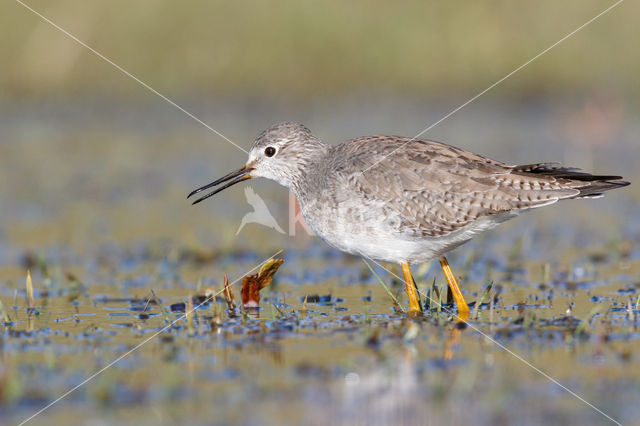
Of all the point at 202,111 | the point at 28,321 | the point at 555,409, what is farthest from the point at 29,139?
the point at 555,409

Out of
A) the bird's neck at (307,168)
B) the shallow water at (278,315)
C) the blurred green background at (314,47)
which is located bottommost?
the shallow water at (278,315)

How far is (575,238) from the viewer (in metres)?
11.4

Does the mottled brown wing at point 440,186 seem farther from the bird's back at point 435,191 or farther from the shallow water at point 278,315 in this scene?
the shallow water at point 278,315

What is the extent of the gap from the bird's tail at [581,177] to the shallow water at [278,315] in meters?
0.96

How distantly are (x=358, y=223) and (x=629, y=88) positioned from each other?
12.9m

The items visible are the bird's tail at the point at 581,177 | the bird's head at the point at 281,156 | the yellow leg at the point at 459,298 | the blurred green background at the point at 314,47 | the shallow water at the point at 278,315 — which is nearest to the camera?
the shallow water at the point at 278,315

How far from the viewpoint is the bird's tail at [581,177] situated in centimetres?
784

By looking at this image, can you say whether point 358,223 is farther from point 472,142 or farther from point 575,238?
point 472,142

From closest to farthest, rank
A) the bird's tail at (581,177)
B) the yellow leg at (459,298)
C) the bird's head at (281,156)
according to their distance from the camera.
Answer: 1. the bird's tail at (581,177)
2. the yellow leg at (459,298)
3. the bird's head at (281,156)

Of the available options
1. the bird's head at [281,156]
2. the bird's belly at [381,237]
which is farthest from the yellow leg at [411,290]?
the bird's head at [281,156]

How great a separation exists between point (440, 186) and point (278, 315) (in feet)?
5.65

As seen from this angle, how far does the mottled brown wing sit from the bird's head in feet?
2.93

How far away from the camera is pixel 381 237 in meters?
7.86

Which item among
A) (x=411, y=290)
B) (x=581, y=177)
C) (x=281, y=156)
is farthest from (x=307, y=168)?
(x=581, y=177)
